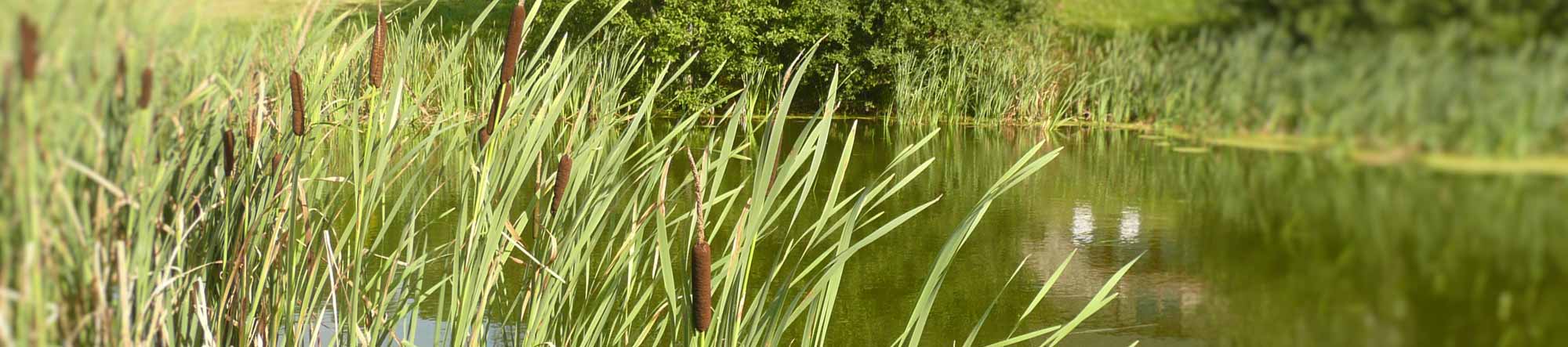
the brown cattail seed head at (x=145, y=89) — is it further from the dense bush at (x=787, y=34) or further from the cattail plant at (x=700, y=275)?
the dense bush at (x=787, y=34)

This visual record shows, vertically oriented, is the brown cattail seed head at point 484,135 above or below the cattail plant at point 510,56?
below

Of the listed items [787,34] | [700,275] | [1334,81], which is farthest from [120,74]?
[787,34]

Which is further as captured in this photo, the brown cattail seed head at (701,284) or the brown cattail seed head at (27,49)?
→ the brown cattail seed head at (701,284)

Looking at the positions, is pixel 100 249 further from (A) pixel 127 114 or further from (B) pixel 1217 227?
(B) pixel 1217 227

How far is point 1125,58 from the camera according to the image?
344mm

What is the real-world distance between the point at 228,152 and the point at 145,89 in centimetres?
29

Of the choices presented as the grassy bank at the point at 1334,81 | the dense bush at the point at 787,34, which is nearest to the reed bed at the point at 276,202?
the grassy bank at the point at 1334,81

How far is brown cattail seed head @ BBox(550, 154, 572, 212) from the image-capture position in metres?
0.86

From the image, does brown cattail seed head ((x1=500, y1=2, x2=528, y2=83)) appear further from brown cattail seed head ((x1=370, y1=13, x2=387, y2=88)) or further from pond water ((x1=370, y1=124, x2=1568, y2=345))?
pond water ((x1=370, y1=124, x2=1568, y2=345))

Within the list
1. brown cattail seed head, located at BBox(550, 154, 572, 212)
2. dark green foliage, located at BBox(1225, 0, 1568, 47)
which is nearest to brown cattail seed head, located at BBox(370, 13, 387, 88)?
brown cattail seed head, located at BBox(550, 154, 572, 212)

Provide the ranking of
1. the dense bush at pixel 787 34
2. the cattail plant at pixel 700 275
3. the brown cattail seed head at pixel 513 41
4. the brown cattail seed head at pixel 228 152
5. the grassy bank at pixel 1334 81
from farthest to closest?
the dense bush at pixel 787 34
the brown cattail seed head at pixel 513 41
the cattail plant at pixel 700 275
the brown cattail seed head at pixel 228 152
the grassy bank at pixel 1334 81

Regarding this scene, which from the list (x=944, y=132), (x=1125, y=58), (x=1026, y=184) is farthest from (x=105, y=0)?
(x=944, y=132)

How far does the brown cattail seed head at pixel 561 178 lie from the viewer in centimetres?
86

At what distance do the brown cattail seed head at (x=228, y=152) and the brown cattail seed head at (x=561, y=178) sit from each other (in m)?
0.27
